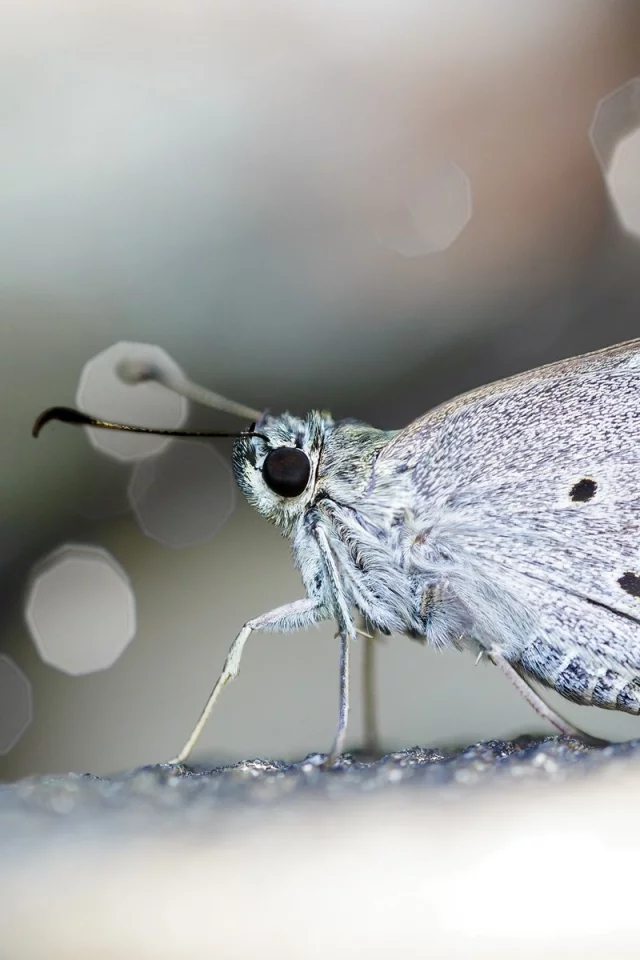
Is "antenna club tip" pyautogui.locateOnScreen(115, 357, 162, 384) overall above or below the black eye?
above

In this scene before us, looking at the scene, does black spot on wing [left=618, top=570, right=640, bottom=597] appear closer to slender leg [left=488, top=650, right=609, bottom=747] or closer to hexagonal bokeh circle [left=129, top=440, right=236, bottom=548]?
slender leg [left=488, top=650, right=609, bottom=747]

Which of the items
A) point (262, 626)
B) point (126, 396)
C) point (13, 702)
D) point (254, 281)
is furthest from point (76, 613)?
point (262, 626)

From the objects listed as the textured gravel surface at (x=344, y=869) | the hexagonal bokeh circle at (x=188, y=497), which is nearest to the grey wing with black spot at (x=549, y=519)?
the textured gravel surface at (x=344, y=869)

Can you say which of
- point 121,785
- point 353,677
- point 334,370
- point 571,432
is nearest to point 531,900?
point 121,785

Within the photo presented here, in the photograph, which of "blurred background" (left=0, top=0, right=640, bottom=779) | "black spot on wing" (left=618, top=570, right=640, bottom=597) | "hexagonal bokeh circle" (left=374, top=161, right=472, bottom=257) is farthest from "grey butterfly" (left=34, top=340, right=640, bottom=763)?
"hexagonal bokeh circle" (left=374, top=161, right=472, bottom=257)

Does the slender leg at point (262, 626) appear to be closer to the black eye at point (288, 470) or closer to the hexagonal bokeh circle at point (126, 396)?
the black eye at point (288, 470)

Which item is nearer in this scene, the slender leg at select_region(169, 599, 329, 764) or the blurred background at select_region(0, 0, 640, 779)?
the slender leg at select_region(169, 599, 329, 764)

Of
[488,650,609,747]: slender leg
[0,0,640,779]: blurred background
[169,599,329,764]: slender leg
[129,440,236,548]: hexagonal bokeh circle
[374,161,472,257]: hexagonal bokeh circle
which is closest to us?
[488,650,609,747]: slender leg
